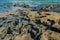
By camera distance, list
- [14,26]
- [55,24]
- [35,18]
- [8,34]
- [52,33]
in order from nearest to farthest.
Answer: [52,33] < [55,24] < [8,34] < [14,26] < [35,18]

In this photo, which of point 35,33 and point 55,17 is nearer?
point 35,33

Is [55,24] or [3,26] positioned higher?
[55,24]

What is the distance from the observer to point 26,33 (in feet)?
30.1

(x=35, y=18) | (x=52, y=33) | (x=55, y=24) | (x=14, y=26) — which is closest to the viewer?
(x=52, y=33)

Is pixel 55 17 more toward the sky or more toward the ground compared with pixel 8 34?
more toward the sky

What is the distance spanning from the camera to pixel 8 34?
9680 mm

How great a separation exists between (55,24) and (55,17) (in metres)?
0.98

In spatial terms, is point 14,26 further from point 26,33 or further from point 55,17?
point 55,17

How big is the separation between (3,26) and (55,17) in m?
3.19

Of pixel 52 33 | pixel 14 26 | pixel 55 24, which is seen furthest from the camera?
pixel 14 26

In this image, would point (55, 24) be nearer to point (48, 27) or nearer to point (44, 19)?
point (48, 27)

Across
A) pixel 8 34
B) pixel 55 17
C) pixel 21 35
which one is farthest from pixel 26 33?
pixel 55 17

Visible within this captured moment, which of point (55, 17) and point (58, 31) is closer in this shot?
point (58, 31)

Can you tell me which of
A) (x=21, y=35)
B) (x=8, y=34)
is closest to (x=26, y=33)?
(x=21, y=35)
